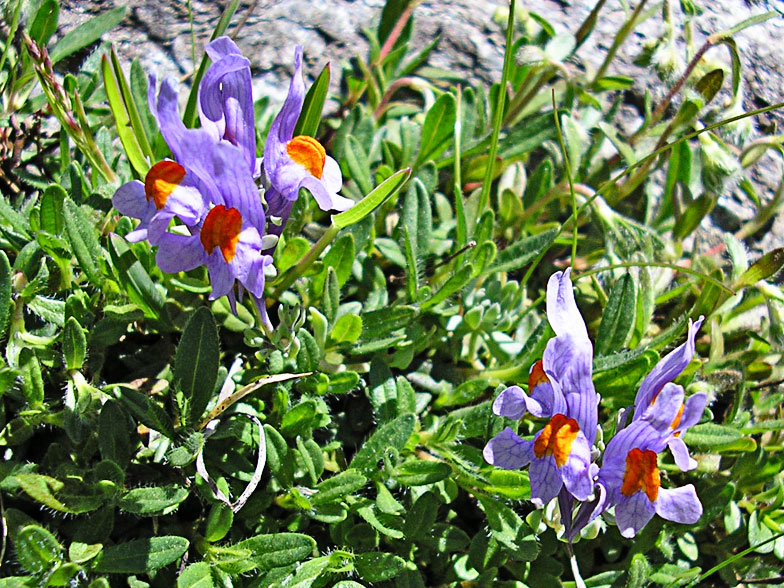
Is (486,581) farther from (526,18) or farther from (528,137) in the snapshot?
(526,18)

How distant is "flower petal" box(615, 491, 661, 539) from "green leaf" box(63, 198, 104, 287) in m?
1.74

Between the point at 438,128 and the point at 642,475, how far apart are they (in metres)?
1.88

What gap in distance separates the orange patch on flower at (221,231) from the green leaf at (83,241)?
0.70 meters

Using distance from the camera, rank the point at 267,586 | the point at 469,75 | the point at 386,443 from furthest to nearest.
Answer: the point at 469,75 → the point at 386,443 → the point at 267,586

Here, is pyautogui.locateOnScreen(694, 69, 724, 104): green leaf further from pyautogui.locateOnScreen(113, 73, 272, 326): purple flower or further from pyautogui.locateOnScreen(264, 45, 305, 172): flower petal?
pyautogui.locateOnScreen(113, 73, 272, 326): purple flower

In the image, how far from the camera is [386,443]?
2.53 m

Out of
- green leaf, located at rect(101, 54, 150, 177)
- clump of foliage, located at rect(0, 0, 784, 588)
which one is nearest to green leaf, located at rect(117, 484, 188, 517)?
clump of foliage, located at rect(0, 0, 784, 588)

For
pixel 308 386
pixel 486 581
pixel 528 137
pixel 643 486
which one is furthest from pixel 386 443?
pixel 528 137

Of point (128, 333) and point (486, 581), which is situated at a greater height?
point (128, 333)

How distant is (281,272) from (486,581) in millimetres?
1239

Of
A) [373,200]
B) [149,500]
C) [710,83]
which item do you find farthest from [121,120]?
[710,83]

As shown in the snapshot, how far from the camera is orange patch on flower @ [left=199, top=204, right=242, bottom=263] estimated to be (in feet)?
6.39

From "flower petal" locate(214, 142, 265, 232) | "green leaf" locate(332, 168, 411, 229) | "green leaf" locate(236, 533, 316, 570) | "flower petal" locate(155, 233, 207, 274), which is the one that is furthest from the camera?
"green leaf" locate(236, 533, 316, 570)

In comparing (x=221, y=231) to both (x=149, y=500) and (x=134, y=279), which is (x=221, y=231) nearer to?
(x=134, y=279)
